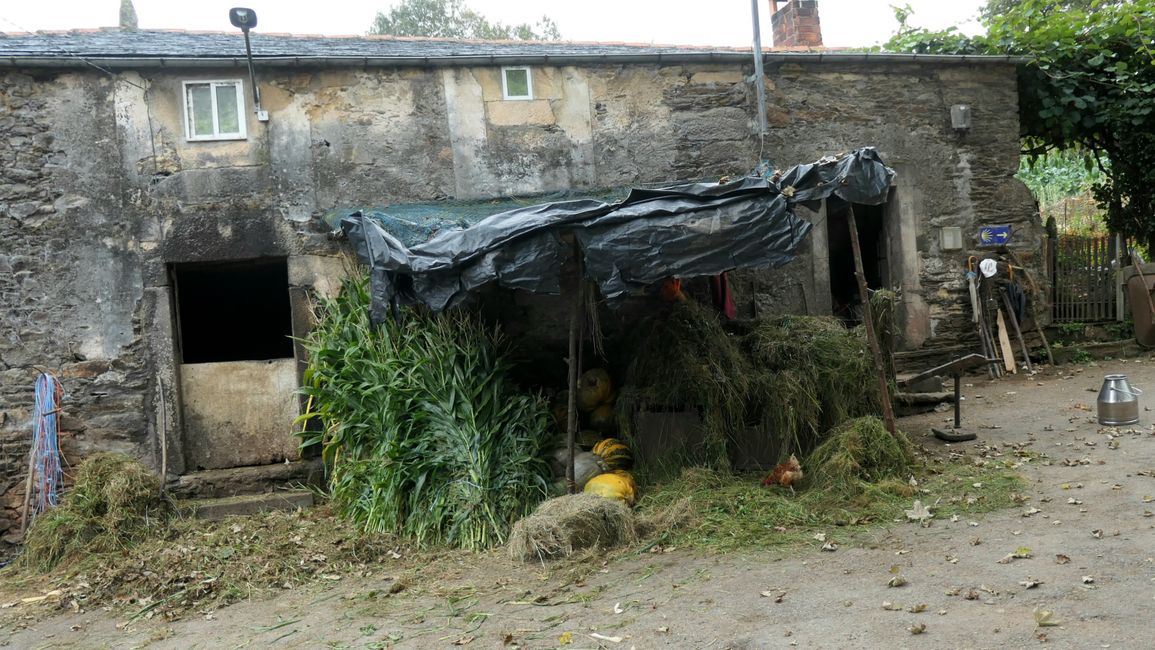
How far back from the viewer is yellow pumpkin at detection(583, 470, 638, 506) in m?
5.82

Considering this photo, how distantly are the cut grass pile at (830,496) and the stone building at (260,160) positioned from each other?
8.84ft

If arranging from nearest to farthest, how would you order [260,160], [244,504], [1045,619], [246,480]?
[1045,619] < [244,504] < [246,480] < [260,160]

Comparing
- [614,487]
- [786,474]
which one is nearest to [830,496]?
[786,474]

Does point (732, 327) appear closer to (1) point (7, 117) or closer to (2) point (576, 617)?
(2) point (576, 617)

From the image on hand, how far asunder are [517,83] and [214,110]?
8.76 feet

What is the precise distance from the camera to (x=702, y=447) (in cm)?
621

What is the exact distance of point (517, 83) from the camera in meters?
7.95

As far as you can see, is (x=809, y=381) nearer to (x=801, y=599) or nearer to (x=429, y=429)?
(x=801, y=599)

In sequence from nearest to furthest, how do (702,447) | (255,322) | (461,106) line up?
1. (702,447)
2. (461,106)
3. (255,322)

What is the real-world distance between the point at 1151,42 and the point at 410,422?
9285mm

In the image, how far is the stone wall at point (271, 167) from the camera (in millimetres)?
7285

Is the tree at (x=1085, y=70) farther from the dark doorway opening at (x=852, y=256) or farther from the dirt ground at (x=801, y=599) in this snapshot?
the dirt ground at (x=801, y=599)

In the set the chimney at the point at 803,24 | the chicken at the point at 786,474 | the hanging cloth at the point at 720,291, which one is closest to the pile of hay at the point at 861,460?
the chicken at the point at 786,474

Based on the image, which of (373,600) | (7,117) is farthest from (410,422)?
(7,117)
